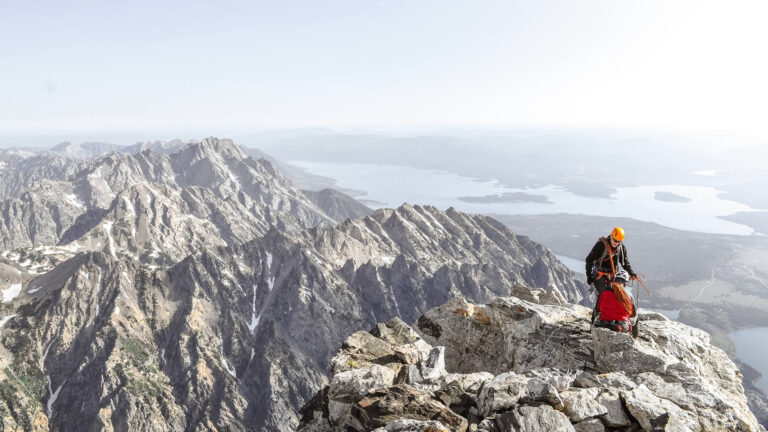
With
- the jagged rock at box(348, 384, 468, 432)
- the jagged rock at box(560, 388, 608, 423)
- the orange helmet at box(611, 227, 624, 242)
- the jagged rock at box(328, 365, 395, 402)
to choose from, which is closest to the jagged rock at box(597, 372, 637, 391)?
the jagged rock at box(560, 388, 608, 423)

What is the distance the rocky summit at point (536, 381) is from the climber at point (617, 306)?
91 centimetres

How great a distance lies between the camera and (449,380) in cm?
1733

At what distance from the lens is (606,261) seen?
1909 cm

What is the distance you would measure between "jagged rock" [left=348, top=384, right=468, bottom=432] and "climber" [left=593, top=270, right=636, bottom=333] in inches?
383

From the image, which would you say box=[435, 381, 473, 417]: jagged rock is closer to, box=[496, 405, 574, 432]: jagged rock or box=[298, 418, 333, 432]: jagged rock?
box=[496, 405, 574, 432]: jagged rock

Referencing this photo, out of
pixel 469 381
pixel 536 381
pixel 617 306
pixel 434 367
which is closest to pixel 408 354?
pixel 434 367

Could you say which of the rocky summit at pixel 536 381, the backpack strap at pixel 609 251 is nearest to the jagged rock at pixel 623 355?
the rocky summit at pixel 536 381

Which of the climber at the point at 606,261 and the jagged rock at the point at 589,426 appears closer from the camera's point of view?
the jagged rock at the point at 589,426

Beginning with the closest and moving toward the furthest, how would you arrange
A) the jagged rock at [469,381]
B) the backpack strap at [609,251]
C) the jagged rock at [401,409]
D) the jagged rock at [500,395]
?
the jagged rock at [401,409]
the jagged rock at [500,395]
the jagged rock at [469,381]
the backpack strap at [609,251]

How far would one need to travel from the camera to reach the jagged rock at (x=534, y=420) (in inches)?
448

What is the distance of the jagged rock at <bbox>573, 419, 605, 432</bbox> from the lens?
39.6 feet

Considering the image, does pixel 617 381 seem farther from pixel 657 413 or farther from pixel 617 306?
pixel 617 306

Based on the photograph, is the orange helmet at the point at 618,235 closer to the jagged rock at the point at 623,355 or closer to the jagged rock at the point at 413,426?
the jagged rock at the point at 623,355

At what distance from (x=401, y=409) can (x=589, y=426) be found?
5992 millimetres
